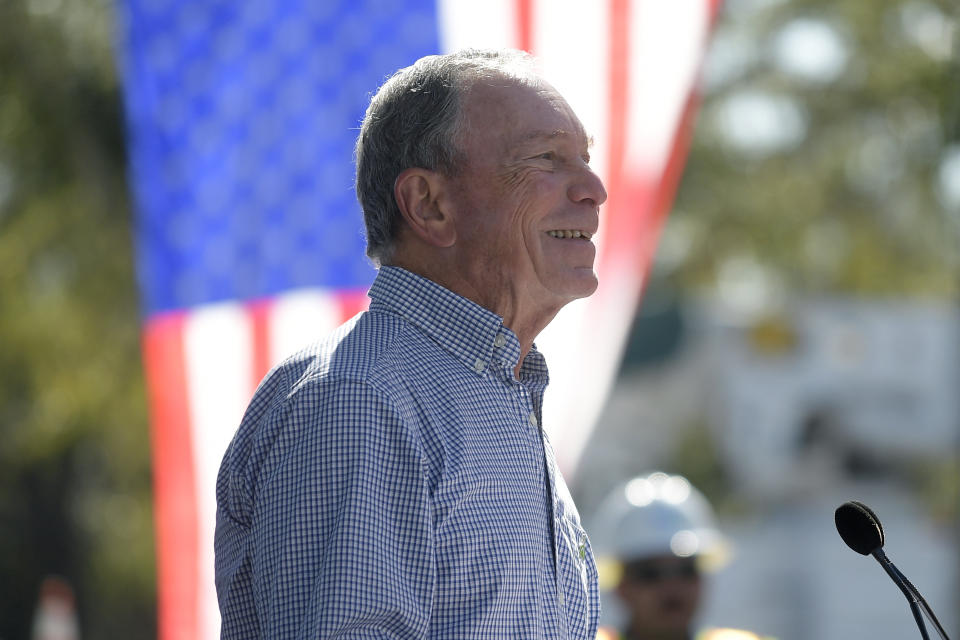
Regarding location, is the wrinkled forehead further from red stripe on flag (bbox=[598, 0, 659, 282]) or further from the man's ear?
red stripe on flag (bbox=[598, 0, 659, 282])

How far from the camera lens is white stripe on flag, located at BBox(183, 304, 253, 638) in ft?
15.4

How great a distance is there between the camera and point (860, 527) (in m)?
1.84

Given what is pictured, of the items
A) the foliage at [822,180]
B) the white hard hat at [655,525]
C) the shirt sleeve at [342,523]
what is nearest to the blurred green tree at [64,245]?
the foliage at [822,180]

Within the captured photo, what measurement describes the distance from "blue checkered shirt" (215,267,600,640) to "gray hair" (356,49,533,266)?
147 millimetres

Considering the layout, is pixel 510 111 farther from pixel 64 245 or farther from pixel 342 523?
pixel 64 245

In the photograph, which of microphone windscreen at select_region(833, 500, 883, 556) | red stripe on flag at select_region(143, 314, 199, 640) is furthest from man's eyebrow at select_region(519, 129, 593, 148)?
red stripe on flag at select_region(143, 314, 199, 640)

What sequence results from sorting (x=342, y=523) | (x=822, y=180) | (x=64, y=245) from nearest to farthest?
(x=342, y=523), (x=64, y=245), (x=822, y=180)

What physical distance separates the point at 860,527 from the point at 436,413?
24.5 inches

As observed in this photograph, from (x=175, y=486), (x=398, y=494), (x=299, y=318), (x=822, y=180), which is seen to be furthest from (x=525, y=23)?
(x=822, y=180)

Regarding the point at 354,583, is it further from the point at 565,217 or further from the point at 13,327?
the point at 13,327

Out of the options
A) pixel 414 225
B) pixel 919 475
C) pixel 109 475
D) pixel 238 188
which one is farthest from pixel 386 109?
pixel 109 475

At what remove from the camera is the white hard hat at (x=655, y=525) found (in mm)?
4422

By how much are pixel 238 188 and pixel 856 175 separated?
11170mm

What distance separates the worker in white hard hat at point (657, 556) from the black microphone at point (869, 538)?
5.58 feet
